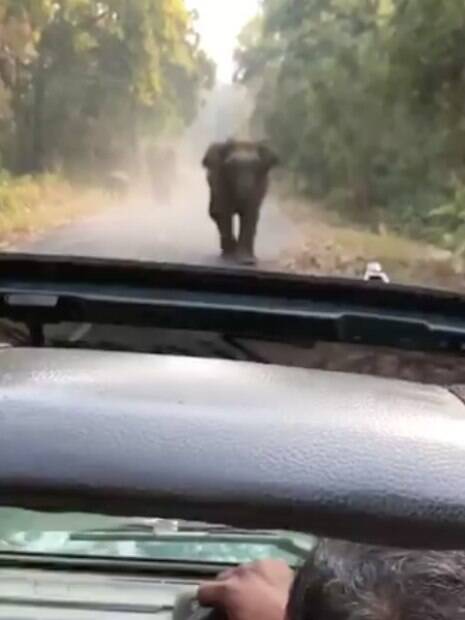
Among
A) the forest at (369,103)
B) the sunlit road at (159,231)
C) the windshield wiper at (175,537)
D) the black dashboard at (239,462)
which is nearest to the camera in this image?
the black dashboard at (239,462)

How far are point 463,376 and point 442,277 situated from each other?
142 centimetres

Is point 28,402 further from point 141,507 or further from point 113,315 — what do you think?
point 113,315

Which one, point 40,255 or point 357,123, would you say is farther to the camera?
point 357,123

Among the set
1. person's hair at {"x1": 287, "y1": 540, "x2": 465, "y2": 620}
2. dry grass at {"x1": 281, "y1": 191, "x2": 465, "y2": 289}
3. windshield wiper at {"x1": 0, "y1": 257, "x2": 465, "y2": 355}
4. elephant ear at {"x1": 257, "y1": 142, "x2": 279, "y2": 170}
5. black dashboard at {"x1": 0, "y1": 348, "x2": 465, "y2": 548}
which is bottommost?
dry grass at {"x1": 281, "y1": 191, "x2": 465, "y2": 289}

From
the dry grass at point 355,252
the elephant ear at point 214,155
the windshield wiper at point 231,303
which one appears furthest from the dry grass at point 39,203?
the windshield wiper at point 231,303

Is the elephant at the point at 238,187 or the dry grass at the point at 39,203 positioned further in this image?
the dry grass at the point at 39,203

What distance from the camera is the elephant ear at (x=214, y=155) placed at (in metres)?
2.28

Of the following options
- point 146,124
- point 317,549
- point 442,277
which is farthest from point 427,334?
point 146,124

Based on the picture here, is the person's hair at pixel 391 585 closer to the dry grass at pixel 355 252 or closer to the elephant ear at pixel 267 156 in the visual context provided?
the dry grass at pixel 355 252

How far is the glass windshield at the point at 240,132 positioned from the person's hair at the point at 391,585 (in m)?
1.43

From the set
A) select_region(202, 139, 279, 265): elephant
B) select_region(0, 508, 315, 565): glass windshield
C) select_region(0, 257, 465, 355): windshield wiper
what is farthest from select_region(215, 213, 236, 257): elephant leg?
select_region(0, 508, 315, 565): glass windshield

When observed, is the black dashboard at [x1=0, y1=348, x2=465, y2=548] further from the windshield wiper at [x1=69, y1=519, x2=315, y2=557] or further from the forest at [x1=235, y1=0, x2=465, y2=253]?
the forest at [x1=235, y1=0, x2=465, y2=253]

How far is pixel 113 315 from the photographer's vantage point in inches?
54.6

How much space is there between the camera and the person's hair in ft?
1.83
